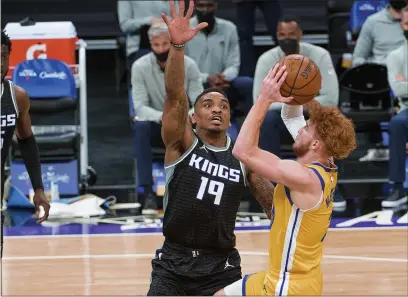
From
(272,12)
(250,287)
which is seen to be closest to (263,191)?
(250,287)

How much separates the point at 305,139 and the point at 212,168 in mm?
791

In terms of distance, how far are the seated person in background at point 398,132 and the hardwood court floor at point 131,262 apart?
2.45 feet

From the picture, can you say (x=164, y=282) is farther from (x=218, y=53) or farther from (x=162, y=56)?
(x=218, y=53)

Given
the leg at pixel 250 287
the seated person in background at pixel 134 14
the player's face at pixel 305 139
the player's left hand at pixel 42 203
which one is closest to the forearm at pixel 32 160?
the player's left hand at pixel 42 203

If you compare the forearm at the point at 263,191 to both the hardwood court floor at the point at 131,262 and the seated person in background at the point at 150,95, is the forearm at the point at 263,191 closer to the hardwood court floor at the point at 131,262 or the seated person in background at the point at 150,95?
the hardwood court floor at the point at 131,262

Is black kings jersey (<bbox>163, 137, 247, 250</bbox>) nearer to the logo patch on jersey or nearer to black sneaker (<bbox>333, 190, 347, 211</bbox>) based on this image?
the logo patch on jersey

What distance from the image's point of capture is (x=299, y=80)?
546 cm

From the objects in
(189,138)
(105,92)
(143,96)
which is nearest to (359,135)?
(143,96)

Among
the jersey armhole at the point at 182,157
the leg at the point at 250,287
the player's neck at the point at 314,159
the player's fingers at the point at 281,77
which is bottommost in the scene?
→ the leg at the point at 250,287

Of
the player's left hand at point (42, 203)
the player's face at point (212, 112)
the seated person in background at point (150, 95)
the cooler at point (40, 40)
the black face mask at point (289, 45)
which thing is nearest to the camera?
the player's face at point (212, 112)

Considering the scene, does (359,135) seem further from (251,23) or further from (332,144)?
(332,144)

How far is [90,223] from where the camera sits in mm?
9758

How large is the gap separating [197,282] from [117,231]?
364 centimetres

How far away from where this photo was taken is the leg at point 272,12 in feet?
39.8
